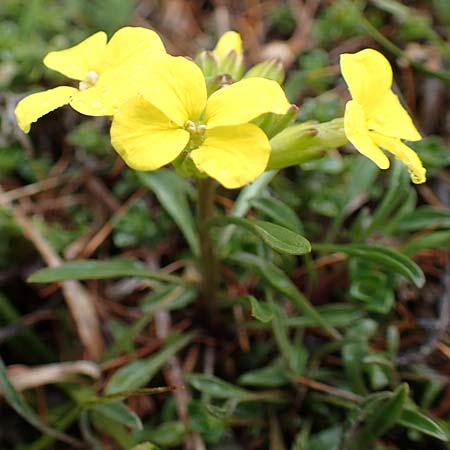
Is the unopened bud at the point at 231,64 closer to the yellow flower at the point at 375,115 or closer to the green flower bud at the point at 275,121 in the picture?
the green flower bud at the point at 275,121

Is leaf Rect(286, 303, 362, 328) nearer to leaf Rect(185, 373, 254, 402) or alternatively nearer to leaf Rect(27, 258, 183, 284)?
leaf Rect(185, 373, 254, 402)

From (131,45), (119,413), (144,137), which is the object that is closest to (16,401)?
(119,413)

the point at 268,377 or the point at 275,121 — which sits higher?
the point at 275,121

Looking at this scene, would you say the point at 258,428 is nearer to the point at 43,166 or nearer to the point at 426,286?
the point at 426,286

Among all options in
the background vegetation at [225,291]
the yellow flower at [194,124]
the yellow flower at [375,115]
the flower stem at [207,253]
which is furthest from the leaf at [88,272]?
the yellow flower at [375,115]

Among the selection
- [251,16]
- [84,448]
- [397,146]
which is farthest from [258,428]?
[251,16]

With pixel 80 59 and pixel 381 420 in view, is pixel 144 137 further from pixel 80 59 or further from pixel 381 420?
pixel 381 420
